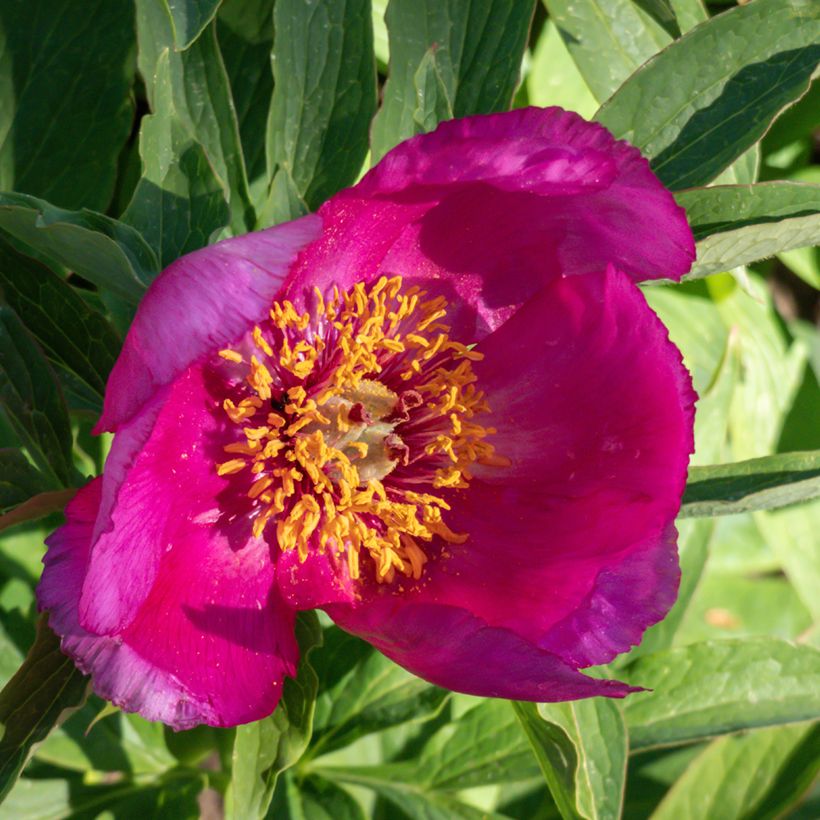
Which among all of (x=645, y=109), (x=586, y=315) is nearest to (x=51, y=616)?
(x=586, y=315)

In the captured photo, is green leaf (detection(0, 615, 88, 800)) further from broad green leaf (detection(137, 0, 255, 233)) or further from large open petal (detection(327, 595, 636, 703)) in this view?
broad green leaf (detection(137, 0, 255, 233))

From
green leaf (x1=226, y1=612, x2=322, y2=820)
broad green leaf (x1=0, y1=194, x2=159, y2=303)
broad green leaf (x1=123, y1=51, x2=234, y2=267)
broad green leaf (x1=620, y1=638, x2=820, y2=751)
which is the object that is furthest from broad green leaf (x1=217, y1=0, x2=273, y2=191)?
broad green leaf (x1=620, y1=638, x2=820, y2=751)

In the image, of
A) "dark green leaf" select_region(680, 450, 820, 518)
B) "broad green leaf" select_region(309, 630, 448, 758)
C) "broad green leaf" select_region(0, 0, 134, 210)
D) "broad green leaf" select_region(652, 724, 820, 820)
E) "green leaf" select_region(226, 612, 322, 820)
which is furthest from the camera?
"broad green leaf" select_region(652, 724, 820, 820)

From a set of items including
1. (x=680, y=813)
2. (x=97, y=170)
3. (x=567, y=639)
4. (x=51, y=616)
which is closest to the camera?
(x=51, y=616)

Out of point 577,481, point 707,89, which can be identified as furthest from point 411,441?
point 707,89

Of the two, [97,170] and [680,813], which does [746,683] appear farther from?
[97,170]

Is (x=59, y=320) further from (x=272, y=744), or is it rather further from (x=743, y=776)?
(x=743, y=776)
